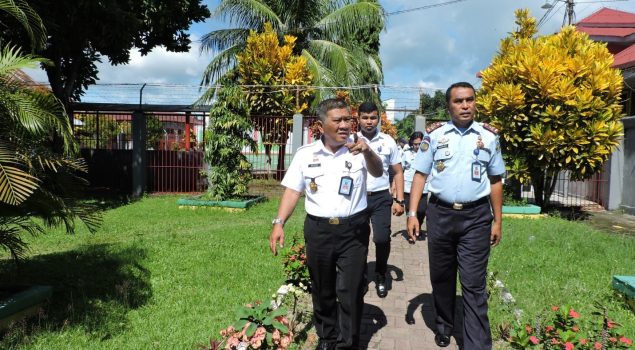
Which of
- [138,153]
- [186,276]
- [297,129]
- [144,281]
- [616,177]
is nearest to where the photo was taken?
[144,281]

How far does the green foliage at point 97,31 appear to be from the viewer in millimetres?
9859

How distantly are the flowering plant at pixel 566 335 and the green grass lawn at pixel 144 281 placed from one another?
2326 mm

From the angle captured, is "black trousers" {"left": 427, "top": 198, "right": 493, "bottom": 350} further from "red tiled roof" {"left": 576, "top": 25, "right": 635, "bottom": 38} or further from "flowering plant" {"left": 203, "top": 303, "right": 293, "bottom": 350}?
"red tiled roof" {"left": 576, "top": 25, "right": 635, "bottom": 38}

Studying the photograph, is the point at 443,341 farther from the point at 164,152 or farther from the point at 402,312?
the point at 164,152

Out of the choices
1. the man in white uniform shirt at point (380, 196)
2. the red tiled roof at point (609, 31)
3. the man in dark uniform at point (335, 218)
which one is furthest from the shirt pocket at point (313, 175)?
the red tiled roof at point (609, 31)

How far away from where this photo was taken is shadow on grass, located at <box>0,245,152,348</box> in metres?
3.93

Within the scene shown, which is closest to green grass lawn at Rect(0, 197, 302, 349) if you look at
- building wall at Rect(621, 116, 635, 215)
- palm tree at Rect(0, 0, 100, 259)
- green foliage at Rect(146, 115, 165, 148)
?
palm tree at Rect(0, 0, 100, 259)

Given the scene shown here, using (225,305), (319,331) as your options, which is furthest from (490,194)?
(225,305)

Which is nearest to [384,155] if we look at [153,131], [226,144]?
A: [226,144]

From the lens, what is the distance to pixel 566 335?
2996 mm

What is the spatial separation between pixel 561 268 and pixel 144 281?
15.9ft

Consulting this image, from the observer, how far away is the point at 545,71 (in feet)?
29.9

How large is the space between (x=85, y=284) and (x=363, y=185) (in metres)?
3.52

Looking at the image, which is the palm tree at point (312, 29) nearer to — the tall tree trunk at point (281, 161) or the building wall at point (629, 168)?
the tall tree trunk at point (281, 161)
